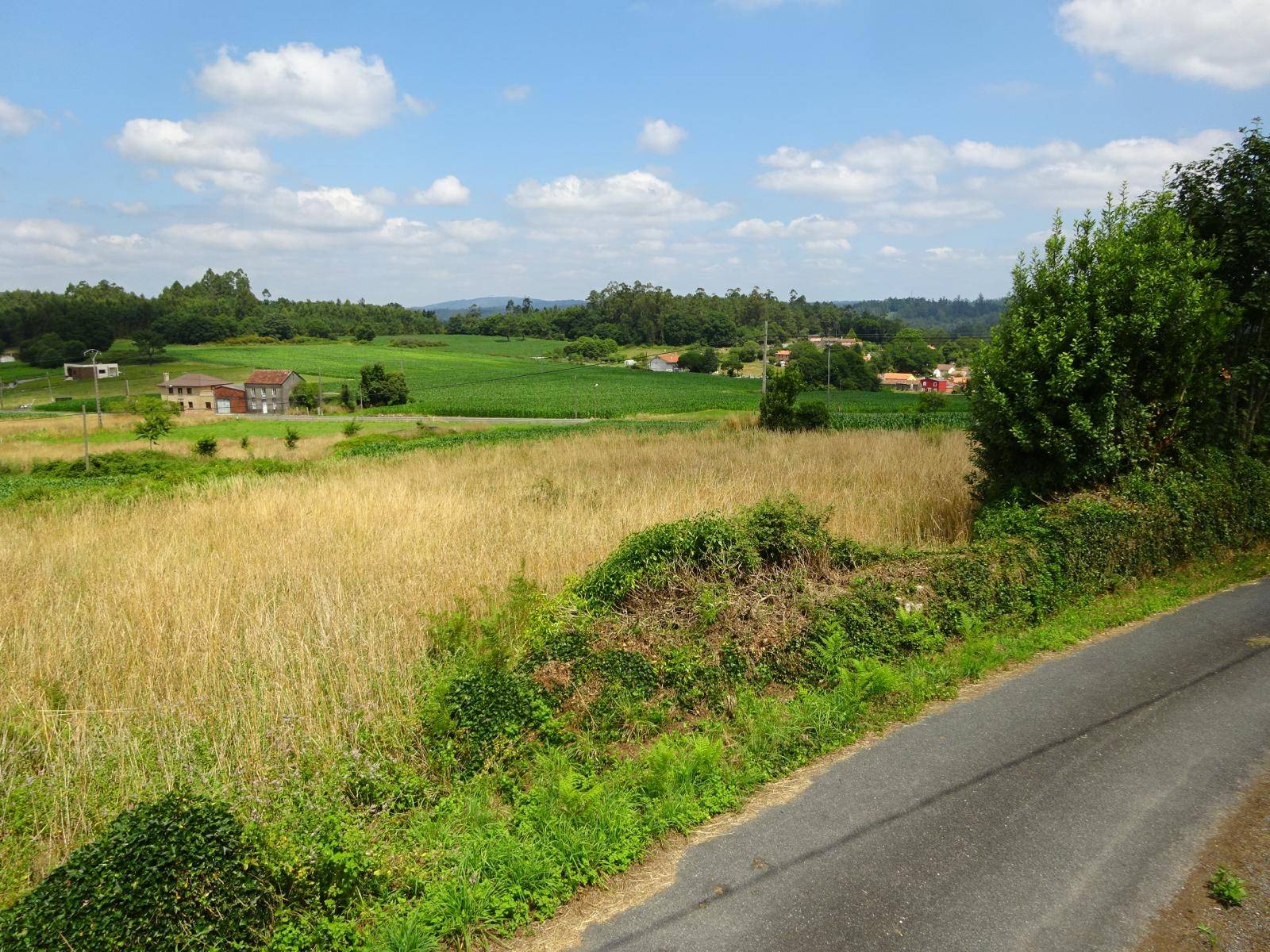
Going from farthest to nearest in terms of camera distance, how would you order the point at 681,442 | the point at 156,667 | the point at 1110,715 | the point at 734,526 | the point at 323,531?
the point at 681,442 < the point at 323,531 < the point at 734,526 < the point at 156,667 < the point at 1110,715

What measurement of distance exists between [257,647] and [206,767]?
1905 millimetres

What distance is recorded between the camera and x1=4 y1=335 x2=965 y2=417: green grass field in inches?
2980

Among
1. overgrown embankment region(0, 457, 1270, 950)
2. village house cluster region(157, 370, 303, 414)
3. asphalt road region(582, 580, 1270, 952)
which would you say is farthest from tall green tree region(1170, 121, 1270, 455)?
village house cluster region(157, 370, 303, 414)

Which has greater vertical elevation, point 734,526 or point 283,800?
point 734,526

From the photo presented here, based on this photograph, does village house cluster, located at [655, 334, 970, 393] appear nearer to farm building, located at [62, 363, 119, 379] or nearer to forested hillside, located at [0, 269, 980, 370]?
forested hillside, located at [0, 269, 980, 370]

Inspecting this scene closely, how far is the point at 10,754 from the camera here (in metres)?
5.62

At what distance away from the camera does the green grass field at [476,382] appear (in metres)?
75.7

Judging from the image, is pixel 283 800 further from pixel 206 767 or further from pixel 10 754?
pixel 10 754

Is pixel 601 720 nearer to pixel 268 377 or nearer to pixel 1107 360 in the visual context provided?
pixel 1107 360

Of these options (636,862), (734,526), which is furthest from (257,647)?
(734,526)

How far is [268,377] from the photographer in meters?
87.3

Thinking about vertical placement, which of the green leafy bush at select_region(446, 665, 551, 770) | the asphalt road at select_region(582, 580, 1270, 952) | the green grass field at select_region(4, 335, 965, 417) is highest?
the green grass field at select_region(4, 335, 965, 417)

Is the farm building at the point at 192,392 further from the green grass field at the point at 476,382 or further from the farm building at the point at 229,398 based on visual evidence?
the green grass field at the point at 476,382

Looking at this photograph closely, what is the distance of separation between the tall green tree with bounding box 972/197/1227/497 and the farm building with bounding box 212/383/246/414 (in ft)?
291
